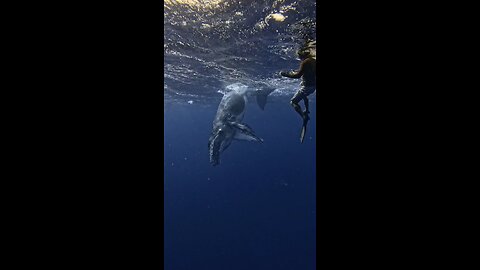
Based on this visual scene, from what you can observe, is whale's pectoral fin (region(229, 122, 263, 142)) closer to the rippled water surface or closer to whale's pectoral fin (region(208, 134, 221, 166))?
whale's pectoral fin (region(208, 134, 221, 166))

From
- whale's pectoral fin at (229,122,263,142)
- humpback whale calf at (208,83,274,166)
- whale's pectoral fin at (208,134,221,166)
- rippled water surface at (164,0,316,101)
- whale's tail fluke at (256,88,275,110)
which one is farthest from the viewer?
whale's tail fluke at (256,88,275,110)

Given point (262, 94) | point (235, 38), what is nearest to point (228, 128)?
point (235, 38)

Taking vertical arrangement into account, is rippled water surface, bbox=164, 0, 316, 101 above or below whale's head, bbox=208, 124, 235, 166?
above

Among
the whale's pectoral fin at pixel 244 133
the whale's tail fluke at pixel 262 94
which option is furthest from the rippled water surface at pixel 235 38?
the whale's pectoral fin at pixel 244 133

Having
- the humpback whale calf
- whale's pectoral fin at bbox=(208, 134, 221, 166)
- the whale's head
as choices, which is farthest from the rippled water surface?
whale's pectoral fin at bbox=(208, 134, 221, 166)

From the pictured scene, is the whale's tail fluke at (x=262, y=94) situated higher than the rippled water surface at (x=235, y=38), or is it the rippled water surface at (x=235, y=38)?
the rippled water surface at (x=235, y=38)

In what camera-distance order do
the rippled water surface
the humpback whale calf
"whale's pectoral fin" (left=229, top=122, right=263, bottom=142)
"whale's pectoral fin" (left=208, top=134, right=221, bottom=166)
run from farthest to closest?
"whale's pectoral fin" (left=208, top=134, right=221, bottom=166) < the humpback whale calf < "whale's pectoral fin" (left=229, top=122, right=263, bottom=142) < the rippled water surface

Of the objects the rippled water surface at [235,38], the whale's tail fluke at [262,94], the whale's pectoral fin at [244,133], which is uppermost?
the rippled water surface at [235,38]

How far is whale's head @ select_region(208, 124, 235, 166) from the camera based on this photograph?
52.1 feet

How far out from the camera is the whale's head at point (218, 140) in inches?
625

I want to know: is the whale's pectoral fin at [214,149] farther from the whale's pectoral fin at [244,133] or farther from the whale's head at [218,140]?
the whale's pectoral fin at [244,133]
